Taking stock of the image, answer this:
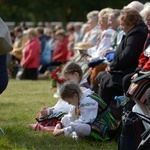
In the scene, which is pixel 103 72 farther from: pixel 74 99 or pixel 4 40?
pixel 4 40

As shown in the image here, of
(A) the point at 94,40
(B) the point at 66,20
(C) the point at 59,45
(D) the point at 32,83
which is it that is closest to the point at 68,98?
(A) the point at 94,40

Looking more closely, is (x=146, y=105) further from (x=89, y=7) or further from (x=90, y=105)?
(x=89, y=7)

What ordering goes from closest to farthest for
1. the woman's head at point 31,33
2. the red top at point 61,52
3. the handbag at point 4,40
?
the handbag at point 4,40 < the woman's head at point 31,33 < the red top at point 61,52

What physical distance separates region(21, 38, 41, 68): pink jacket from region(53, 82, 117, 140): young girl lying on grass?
1110 centimetres

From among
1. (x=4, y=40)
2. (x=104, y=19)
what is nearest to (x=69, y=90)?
(x=4, y=40)

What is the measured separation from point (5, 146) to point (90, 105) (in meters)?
1.11

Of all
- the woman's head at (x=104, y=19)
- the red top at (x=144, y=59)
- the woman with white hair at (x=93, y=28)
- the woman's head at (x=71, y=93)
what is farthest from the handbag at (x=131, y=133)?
the woman with white hair at (x=93, y=28)

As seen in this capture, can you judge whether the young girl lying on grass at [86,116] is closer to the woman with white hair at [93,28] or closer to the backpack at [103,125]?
the backpack at [103,125]

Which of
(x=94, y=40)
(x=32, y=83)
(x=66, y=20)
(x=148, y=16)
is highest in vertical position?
(x=148, y=16)

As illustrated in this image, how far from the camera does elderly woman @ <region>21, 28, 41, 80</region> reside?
59.8 ft

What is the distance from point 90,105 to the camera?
280 inches

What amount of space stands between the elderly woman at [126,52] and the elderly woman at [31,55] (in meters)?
9.32

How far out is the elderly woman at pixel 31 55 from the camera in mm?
18219

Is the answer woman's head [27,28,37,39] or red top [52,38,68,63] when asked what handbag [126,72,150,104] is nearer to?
woman's head [27,28,37,39]
